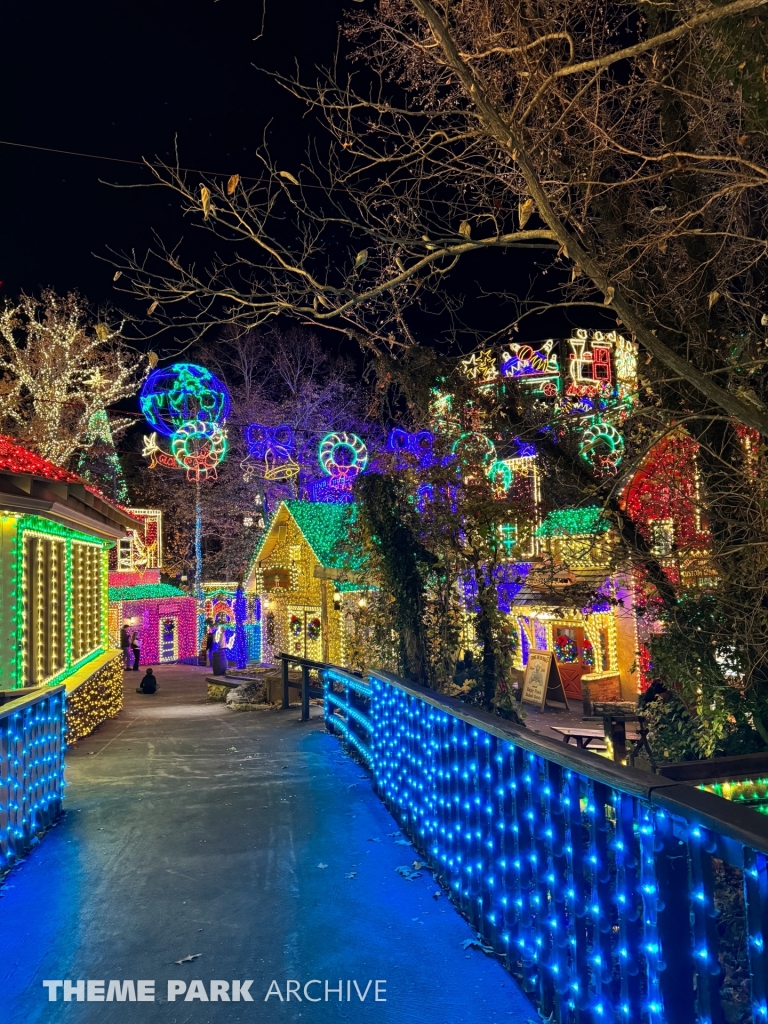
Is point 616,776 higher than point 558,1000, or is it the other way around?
point 616,776

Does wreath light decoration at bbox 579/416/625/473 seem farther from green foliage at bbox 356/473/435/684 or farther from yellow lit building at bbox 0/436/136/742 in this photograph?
yellow lit building at bbox 0/436/136/742

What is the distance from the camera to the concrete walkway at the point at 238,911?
348cm

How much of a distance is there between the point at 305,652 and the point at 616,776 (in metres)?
18.5

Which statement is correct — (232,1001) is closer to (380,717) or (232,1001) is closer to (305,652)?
(380,717)

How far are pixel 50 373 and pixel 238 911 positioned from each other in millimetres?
25049

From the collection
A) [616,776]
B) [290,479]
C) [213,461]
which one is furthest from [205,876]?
[290,479]

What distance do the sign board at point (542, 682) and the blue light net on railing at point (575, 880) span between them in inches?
558

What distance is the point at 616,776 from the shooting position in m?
2.73

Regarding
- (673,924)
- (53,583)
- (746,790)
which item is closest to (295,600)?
(53,583)

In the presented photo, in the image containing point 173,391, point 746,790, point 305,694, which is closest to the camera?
point 746,790

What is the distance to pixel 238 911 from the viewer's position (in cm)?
453

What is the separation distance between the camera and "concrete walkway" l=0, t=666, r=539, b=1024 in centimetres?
348

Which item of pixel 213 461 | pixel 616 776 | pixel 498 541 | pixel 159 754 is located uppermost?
pixel 213 461

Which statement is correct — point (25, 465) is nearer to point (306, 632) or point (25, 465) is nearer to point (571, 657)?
point (306, 632)
